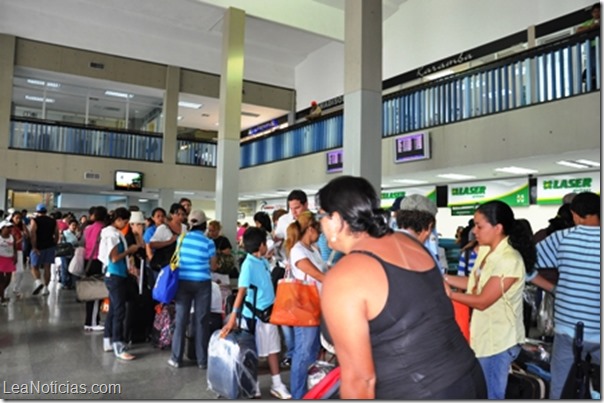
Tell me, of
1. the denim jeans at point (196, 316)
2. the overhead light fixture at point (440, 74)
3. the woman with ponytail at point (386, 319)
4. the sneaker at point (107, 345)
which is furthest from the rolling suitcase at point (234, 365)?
the overhead light fixture at point (440, 74)

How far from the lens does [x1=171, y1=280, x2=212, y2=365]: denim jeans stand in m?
4.23

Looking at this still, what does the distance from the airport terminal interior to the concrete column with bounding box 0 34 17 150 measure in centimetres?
3

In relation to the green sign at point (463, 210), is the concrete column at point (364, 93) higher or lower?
higher

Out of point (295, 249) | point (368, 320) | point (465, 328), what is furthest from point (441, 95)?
point (368, 320)

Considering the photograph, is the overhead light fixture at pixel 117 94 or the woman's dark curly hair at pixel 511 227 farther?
the overhead light fixture at pixel 117 94

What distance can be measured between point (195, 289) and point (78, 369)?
4.04 feet

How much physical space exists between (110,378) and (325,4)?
367 inches

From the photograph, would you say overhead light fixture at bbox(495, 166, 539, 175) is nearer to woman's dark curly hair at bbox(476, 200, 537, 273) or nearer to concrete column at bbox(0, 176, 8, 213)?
woman's dark curly hair at bbox(476, 200, 537, 273)

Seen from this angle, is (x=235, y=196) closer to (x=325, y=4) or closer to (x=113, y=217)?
(x=113, y=217)

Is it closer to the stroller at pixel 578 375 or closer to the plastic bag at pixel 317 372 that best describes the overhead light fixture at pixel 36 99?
the plastic bag at pixel 317 372

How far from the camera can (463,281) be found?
8.69ft

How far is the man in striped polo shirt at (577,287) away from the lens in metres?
2.35

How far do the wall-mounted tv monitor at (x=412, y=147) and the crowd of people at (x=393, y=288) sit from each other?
2.75 meters

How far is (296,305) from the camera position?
3168 millimetres
